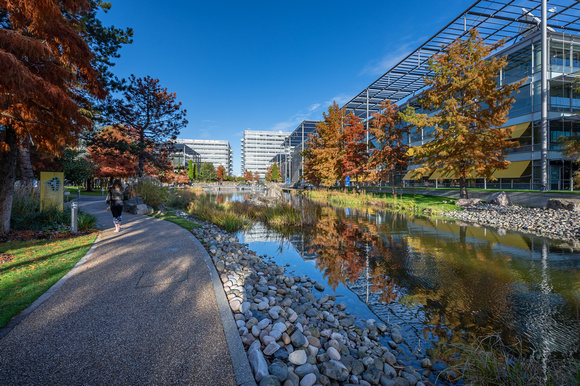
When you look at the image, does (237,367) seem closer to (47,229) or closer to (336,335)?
(336,335)

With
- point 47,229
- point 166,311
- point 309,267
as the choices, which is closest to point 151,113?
point 47,229

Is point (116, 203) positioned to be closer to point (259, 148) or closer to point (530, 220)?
point (530, 220)

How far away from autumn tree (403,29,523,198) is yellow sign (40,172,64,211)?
58.7 ft

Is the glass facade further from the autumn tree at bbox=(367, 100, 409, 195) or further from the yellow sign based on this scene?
the yellow sign

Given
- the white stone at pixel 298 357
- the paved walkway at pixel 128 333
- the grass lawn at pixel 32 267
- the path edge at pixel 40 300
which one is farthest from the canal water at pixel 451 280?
the grass lawn at pixel 32 267

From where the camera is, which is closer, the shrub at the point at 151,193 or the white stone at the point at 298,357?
the white stone at the point at 298,357

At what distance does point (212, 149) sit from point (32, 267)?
140542 millimetres

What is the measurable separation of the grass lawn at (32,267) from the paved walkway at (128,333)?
0.22m

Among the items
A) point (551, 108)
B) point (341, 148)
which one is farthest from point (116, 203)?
point (551, 108)

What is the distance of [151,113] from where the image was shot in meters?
16.4

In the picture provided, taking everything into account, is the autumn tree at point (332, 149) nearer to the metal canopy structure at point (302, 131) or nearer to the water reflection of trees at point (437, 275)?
the water reflection of trees at point (437, 275)

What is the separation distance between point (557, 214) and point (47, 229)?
18911 mm

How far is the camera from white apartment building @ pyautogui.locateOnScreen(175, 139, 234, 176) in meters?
136

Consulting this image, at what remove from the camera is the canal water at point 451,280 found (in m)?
3.44
